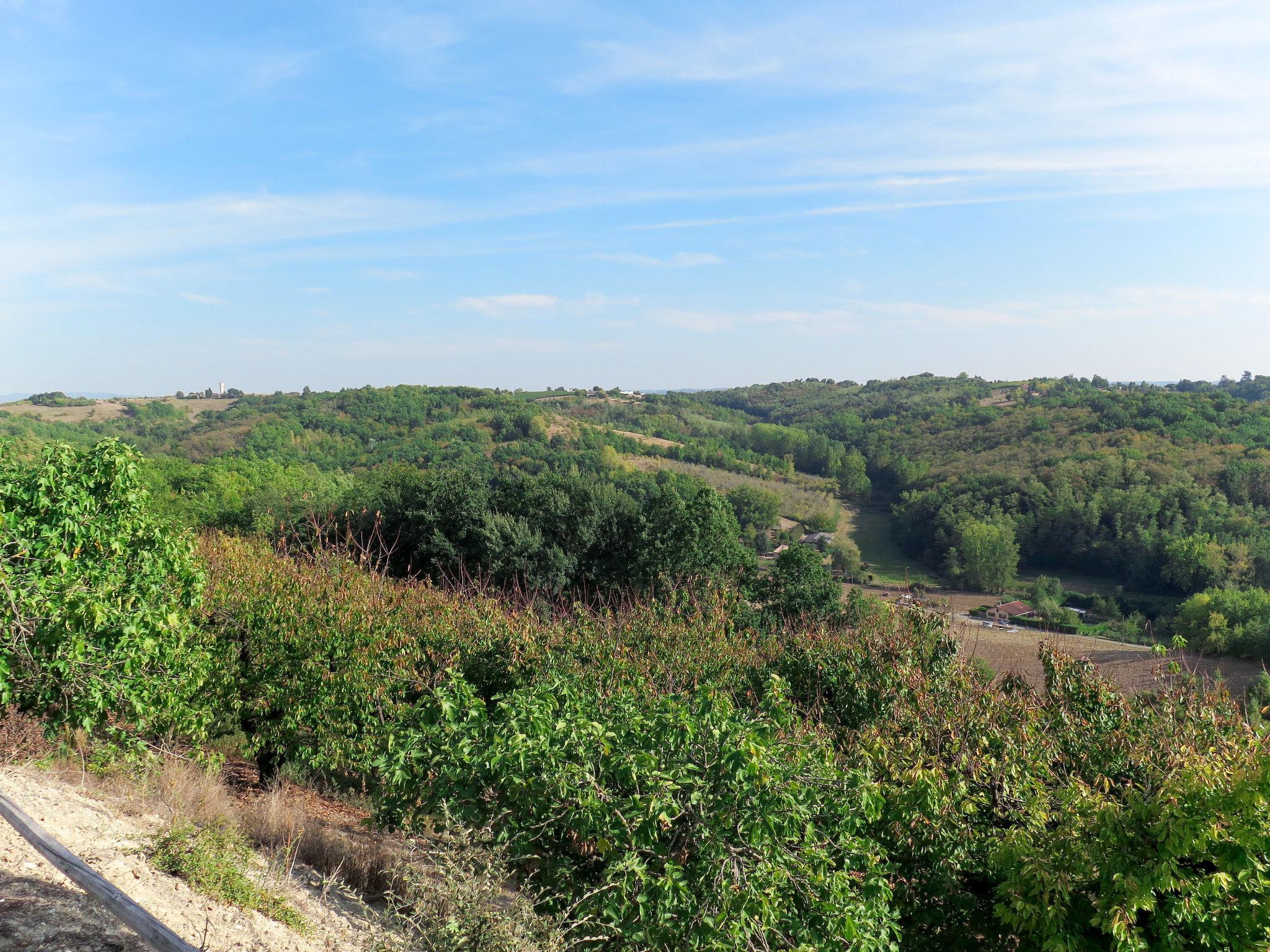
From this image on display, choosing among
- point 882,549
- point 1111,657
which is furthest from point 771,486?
point 1111,657

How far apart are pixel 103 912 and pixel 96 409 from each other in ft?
380

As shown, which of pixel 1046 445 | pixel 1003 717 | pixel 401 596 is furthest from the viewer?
pixel 1046 445

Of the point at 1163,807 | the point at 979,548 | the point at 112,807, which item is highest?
the point at 1163,807

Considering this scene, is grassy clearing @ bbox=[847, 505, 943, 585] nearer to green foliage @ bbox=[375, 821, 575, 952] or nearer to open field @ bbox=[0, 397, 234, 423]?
green foliage @ bbox=[375, 821, 575, 952]

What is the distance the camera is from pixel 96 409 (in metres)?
99.0

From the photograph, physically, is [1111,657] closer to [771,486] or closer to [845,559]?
[845,559]

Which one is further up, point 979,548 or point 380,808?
point 380,808

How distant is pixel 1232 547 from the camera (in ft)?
197

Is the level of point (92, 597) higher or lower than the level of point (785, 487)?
higher

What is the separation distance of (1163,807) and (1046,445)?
9605cm

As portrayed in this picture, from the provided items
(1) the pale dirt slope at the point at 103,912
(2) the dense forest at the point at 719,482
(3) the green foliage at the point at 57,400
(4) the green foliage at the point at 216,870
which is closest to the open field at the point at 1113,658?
(2) the dense forest at the point at 719,482

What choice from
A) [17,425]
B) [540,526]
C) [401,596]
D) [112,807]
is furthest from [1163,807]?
[17,425]

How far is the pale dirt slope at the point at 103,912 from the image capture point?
427 cm

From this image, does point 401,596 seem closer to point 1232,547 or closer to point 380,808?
point 380,808
